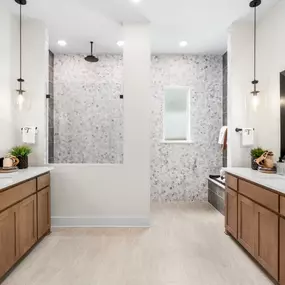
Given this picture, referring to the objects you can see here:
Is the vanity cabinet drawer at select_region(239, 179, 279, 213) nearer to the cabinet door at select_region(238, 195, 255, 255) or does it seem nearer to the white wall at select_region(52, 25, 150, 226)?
the cabinet door at select_region(238, 195, 255, 255)

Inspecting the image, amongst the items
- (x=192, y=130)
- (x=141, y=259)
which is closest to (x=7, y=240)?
(x=141, y=259)

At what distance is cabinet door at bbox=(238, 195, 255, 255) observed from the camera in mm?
2854

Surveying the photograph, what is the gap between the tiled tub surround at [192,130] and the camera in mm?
5711

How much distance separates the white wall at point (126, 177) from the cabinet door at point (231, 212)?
110 centimetres

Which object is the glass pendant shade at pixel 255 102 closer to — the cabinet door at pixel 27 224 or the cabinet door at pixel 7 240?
the cabinet door at pixel 27 224

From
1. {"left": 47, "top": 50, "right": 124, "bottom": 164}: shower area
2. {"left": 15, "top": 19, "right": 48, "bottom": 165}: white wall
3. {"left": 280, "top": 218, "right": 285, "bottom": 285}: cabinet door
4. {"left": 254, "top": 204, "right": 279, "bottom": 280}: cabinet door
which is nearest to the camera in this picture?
{"left": 280, "top": 218, "right": 285, "bottom": 285}: cabinet door

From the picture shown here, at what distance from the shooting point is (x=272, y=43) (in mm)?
3621

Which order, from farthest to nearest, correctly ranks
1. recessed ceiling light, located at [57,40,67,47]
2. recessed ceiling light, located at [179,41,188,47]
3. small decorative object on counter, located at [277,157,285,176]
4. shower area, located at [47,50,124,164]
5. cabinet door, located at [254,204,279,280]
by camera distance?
shower area, located at [47,50,124,164] < recessed ceiling light, located at [179,41,188,47] < recessed ceiling light, located at [57,40,67,47] < small decorative object on counter, located at [277,157,285,176] < cabinet door, located at [254,204,279,280]

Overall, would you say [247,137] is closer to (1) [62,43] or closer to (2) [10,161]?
(2) [10,161]

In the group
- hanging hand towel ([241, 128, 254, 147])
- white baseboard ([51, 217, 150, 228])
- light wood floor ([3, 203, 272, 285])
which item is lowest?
light wood floor ([3, 203, 272, 285])

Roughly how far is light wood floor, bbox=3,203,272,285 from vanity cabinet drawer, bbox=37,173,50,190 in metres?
0.66

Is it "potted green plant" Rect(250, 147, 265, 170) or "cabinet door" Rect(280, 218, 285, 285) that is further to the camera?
"potted green plant" Rect(250, 147, 265, 170)

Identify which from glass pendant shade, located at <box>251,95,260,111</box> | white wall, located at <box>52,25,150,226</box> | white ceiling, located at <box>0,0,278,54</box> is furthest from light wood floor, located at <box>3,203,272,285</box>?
white ceiling, located at <box>0,0,278,54</box>

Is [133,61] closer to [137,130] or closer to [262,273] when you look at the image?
Answer: [137,130]
